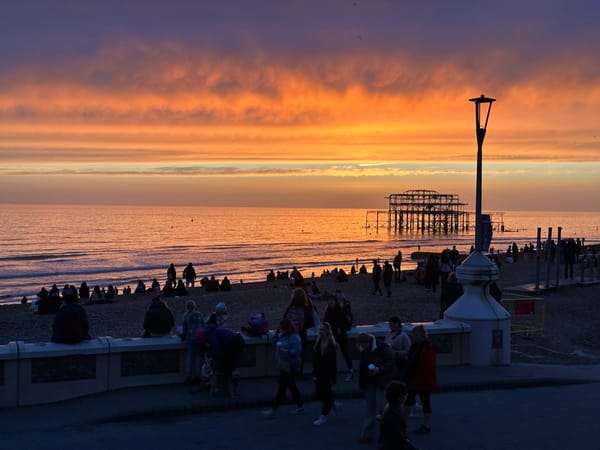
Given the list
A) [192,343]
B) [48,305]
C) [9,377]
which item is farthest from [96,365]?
[48,305]

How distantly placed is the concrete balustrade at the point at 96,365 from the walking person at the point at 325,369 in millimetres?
1877

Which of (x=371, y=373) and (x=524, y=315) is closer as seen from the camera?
(x=371, y=373)

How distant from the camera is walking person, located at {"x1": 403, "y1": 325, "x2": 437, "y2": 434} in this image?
7.41 metres

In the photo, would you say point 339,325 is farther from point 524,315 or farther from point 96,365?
point 524,315

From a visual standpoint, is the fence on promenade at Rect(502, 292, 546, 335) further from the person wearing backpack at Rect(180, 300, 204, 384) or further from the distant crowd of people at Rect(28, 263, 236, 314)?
the distant crowd of people at Rect(28, 263, 236, 314)

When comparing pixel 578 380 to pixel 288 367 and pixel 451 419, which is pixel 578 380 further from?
pixel 288 367

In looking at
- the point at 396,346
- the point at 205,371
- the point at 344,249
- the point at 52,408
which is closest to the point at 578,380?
the point at 396,346

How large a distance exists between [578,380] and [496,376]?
131cm

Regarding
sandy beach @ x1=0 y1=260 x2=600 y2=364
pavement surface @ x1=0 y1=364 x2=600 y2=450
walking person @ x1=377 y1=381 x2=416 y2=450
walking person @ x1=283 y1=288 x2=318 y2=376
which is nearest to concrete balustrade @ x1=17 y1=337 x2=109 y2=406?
pavement surface @ x1=0 y1=364 x2=600 y2=450

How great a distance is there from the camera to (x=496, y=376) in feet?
A: 33.0

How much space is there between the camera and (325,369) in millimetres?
7695

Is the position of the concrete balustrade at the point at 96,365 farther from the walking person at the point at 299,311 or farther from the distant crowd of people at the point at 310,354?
the walking person at the point at 299,311

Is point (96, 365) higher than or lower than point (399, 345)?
lower

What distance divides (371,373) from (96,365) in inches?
145
